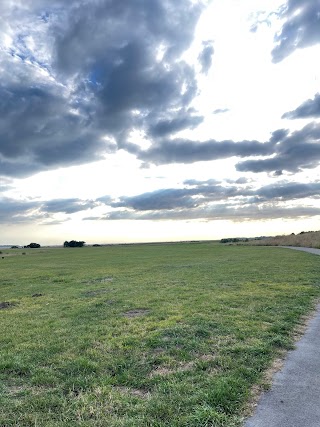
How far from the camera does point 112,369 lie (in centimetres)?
581

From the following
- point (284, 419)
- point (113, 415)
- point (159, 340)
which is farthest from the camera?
point (159, 340)

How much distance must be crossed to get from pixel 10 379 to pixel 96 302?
6.97m

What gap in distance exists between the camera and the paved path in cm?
385

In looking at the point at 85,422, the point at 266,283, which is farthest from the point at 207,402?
the point at 266,283

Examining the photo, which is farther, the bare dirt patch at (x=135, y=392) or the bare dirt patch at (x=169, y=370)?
the bare dirt patch at (x=169, y=370)

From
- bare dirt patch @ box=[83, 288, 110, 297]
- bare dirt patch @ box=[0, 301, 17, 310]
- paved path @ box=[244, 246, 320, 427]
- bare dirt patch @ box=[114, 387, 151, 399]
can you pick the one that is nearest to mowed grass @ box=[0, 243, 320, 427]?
bare dirt patch @ box=[114, 387, 151, 399]

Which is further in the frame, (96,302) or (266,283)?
(266,283)

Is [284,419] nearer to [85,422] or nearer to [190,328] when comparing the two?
[85,422]

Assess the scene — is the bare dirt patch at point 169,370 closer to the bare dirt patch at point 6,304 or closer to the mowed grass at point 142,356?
the mowed grass at point 142,356

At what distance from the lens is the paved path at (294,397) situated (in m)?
3.85

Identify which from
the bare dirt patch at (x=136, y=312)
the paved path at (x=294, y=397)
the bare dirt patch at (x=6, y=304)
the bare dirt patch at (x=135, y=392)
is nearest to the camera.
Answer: the paved path at (x=294, y=397)

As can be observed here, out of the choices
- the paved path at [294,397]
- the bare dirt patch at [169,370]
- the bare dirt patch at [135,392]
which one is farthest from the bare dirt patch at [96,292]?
the paved path at [294,397]

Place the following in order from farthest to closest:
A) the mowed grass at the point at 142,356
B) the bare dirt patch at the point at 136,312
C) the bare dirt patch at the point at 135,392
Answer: the bare dirt patch at the point at 136,312
the bare dirt patch at the point at 135,392
the mowed grass at the point at 142,356

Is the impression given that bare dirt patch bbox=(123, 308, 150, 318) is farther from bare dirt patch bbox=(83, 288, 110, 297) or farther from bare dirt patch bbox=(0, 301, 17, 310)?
bare dirt patch bbox=(0, 301, 17, 310)
